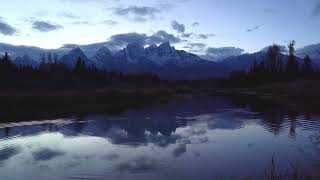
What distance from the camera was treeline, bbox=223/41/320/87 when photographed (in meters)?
136

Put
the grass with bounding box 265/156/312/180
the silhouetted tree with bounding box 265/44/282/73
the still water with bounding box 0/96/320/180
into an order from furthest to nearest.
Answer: the silhouetted tree with bounding box 265/44/282/73 < the still water with bounding box 0/96/320/180 < the grass with bounding box 265/156/312/180

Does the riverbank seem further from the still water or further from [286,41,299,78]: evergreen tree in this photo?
[286,41,299,78]: evergreen tree

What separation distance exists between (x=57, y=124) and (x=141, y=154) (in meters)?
19.0

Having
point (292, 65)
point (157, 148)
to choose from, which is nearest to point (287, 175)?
point (157, 148)

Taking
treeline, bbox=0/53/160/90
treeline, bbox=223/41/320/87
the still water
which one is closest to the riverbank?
the still water

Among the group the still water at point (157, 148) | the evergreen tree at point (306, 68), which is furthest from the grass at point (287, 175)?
the evergreen tree at point (306, 68)

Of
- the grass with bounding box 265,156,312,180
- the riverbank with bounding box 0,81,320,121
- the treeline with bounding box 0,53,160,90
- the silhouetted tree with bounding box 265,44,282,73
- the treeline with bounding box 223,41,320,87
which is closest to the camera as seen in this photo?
the grass with bounding box 265,156,312,180

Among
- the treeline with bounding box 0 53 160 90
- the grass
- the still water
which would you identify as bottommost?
the still water

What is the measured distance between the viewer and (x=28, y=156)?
24.4m

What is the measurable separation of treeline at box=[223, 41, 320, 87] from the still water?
314 ft

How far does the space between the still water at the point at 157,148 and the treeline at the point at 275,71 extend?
9563cm

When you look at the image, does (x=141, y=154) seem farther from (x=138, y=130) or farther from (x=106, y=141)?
(x=138, y=130)

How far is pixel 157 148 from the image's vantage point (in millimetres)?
26422

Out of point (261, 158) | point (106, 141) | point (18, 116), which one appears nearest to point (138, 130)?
point (106, 141)
